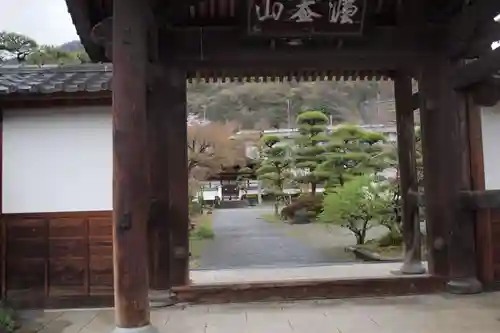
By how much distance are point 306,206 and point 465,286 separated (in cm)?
1688

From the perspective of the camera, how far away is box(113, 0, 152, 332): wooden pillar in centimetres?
414

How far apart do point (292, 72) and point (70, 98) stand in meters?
2.67

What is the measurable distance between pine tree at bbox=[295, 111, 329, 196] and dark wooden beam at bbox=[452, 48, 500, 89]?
47.3 ft

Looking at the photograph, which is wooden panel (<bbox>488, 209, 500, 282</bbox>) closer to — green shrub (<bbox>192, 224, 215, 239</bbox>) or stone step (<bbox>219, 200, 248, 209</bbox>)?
green shrub (<bbox>192, 224, 215, 239</bbox>)

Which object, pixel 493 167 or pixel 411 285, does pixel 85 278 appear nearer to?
pixel 411 285

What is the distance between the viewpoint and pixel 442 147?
19.7 ft

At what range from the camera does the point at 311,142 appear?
21.2 meters

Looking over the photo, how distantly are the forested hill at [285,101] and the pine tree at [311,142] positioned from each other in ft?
25.8

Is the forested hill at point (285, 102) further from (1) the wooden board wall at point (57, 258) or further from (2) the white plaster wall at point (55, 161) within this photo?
(1) the wooden board wall at point (57, 258)

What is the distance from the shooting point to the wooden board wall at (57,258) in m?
5.97

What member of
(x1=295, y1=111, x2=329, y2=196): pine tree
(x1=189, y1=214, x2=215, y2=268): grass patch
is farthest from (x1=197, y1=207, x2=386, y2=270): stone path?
(x1=295, y1=111, x2=329, y2=196): pine tree

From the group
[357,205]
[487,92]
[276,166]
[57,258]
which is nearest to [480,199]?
[487,92]

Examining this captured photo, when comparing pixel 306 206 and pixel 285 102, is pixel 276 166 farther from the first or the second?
pixel 285 102

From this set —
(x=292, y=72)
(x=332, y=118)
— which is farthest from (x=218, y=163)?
(x=292, y=72)
